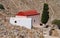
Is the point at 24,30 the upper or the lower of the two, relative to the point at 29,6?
lower

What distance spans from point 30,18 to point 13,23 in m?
3.35

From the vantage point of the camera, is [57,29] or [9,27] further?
[57,29]

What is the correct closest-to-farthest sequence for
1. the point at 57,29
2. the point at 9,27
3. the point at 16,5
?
the point at 9,27 < the point at 57,29 < the point at 16,5

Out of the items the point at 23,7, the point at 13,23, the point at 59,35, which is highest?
the point at 23,7

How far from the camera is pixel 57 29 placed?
4212 cm

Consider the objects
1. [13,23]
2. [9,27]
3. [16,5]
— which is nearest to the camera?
[9,27]

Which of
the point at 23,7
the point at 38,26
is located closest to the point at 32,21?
the point at 38,26

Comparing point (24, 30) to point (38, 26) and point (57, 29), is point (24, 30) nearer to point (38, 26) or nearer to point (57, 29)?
point (38, 26)

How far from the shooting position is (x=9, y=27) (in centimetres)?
3569

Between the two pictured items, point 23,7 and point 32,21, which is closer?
point 32,21

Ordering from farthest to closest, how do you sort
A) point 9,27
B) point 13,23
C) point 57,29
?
point 57,29 → point 13,23 → point 9,27

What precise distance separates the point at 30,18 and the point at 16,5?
31056mm

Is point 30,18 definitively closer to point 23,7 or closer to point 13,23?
point 13,23

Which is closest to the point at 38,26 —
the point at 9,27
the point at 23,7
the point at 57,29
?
the point at 57,29
